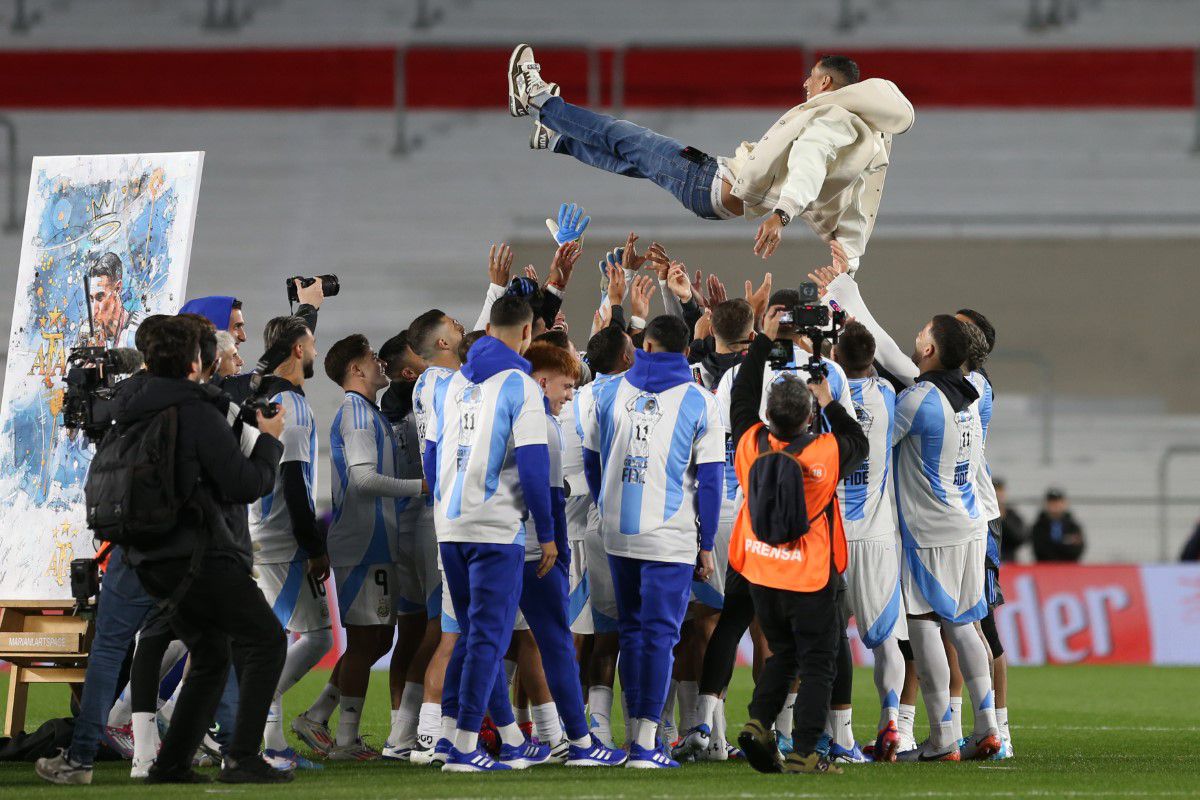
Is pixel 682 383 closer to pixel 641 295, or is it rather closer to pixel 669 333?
pixel 669 333

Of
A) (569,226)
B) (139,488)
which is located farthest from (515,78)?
(139,488)

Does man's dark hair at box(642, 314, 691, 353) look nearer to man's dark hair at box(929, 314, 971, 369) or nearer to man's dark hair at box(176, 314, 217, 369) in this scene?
man's dark hair at box(929, 314, 971, 369)

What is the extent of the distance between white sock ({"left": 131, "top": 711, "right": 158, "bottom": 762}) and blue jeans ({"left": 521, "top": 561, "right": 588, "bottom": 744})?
69.3 inches

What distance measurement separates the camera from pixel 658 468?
299 inches

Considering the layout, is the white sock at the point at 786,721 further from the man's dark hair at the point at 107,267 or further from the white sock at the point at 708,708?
the man's dark hair at the point at 107,267

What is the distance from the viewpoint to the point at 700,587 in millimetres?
8328

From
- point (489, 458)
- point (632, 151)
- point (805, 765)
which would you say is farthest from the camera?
point (632, 151)

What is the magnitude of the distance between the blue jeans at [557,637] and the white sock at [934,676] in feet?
5.79

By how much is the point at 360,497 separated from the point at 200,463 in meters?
1.66

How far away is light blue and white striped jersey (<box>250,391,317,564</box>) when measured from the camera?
25.4 feet

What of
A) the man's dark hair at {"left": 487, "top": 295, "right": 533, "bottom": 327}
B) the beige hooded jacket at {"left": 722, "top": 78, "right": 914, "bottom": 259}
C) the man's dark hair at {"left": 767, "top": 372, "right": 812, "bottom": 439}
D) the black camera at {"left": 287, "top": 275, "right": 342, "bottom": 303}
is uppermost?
the beige hooded jacket at {"left": 722, "top": 78, "right": 914, "bottom": 259}

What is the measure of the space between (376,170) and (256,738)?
558 inches

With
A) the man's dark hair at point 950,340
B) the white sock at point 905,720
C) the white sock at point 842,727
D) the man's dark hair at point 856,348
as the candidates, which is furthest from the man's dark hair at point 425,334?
the white sock at point 905,720

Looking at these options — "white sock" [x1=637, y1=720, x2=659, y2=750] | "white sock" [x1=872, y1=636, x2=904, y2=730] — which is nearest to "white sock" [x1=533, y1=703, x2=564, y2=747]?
"white sock" [x1=637, y1=720, x2=659, y2=750]
